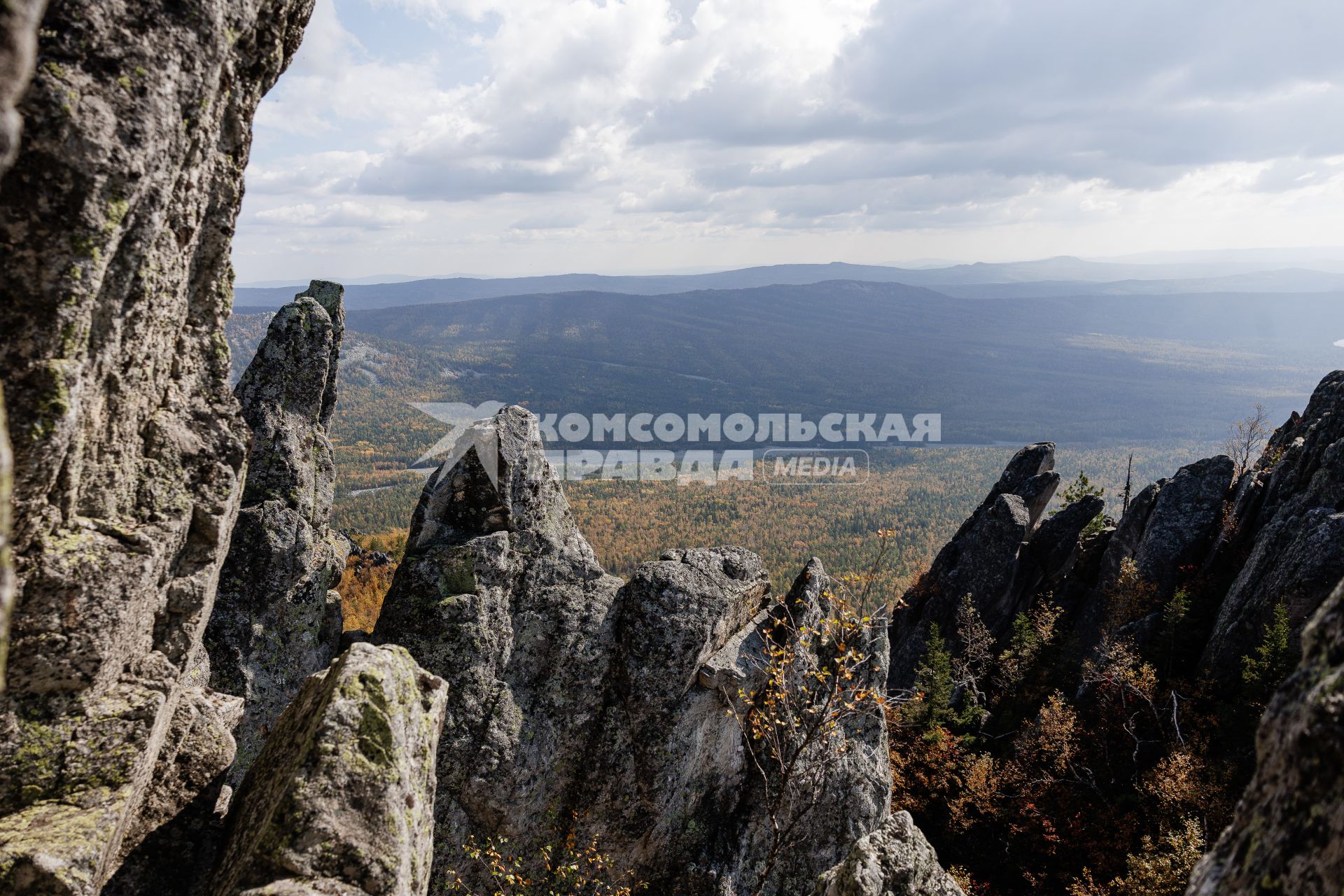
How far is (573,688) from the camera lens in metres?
16.6

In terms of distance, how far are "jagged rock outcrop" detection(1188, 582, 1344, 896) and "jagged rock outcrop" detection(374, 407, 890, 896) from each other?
40.0 ft

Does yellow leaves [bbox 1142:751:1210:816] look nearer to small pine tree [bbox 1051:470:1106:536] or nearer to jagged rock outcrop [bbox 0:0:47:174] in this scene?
small pine tree [bbox 1051:470:1106:536]

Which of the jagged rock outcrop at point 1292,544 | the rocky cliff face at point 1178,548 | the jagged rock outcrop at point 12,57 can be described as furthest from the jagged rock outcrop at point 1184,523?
the jagged rock outcrop at point 12,57

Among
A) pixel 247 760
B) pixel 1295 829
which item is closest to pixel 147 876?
pixel 247 760

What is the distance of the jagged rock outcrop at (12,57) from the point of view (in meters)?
3.09

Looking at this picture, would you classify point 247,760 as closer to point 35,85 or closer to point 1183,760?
point 35,85

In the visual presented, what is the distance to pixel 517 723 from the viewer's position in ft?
51.9

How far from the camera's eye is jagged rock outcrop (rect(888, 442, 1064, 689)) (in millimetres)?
43750

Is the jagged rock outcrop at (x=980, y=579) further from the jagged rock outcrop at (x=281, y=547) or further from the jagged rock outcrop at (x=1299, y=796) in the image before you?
the jagged rock outcrop at (x=1299, y=796)

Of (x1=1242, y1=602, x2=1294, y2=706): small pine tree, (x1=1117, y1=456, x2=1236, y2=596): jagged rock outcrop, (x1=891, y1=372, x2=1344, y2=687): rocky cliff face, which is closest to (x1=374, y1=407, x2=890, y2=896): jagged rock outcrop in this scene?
(x1=1242, y1=602, x2=1294, y2=706): small pine tree

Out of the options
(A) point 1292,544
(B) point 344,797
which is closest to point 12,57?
(B) point 344,797

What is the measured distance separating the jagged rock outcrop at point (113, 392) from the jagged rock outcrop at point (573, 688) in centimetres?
656

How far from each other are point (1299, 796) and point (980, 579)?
138 feet

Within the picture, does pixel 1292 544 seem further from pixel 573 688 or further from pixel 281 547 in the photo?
pixel 281 547
